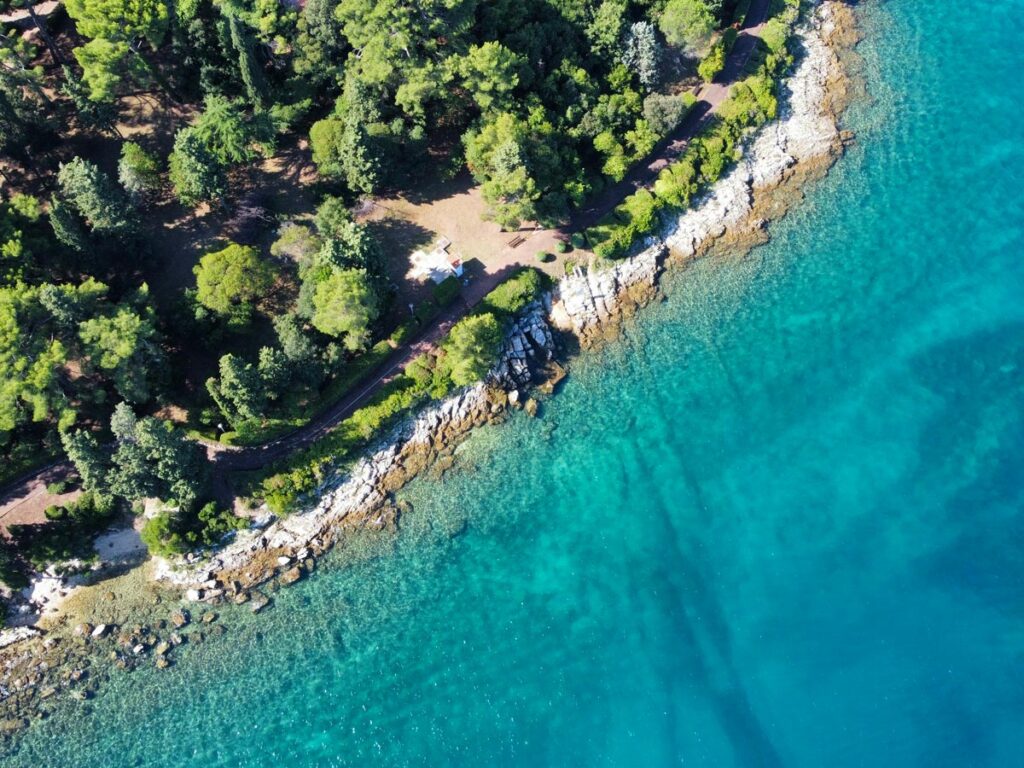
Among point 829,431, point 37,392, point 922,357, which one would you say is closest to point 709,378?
point 829,431

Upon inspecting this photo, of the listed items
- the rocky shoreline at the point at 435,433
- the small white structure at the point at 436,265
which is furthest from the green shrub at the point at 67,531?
the small white structure at the point at 436,265

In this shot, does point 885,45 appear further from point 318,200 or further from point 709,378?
point 318,200

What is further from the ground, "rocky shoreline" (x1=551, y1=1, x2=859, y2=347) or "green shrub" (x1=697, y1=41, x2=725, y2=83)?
"green shrub" (x1=697, y1=41, x2=725, y2=83)

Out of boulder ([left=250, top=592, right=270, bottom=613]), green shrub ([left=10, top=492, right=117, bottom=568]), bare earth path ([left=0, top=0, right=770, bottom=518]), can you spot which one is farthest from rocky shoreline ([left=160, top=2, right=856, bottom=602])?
green shrub ([left=10, top=492, right=117, bottom=568])

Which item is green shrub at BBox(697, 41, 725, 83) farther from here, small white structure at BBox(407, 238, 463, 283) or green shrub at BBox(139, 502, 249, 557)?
green shrub at BBox(139, 502, 249, 557)

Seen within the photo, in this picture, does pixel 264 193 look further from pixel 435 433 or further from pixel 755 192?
pixel 755 192

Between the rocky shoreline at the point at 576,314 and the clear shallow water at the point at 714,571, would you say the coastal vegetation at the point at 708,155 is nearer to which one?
the rocky shoreline at the point at 576,314
